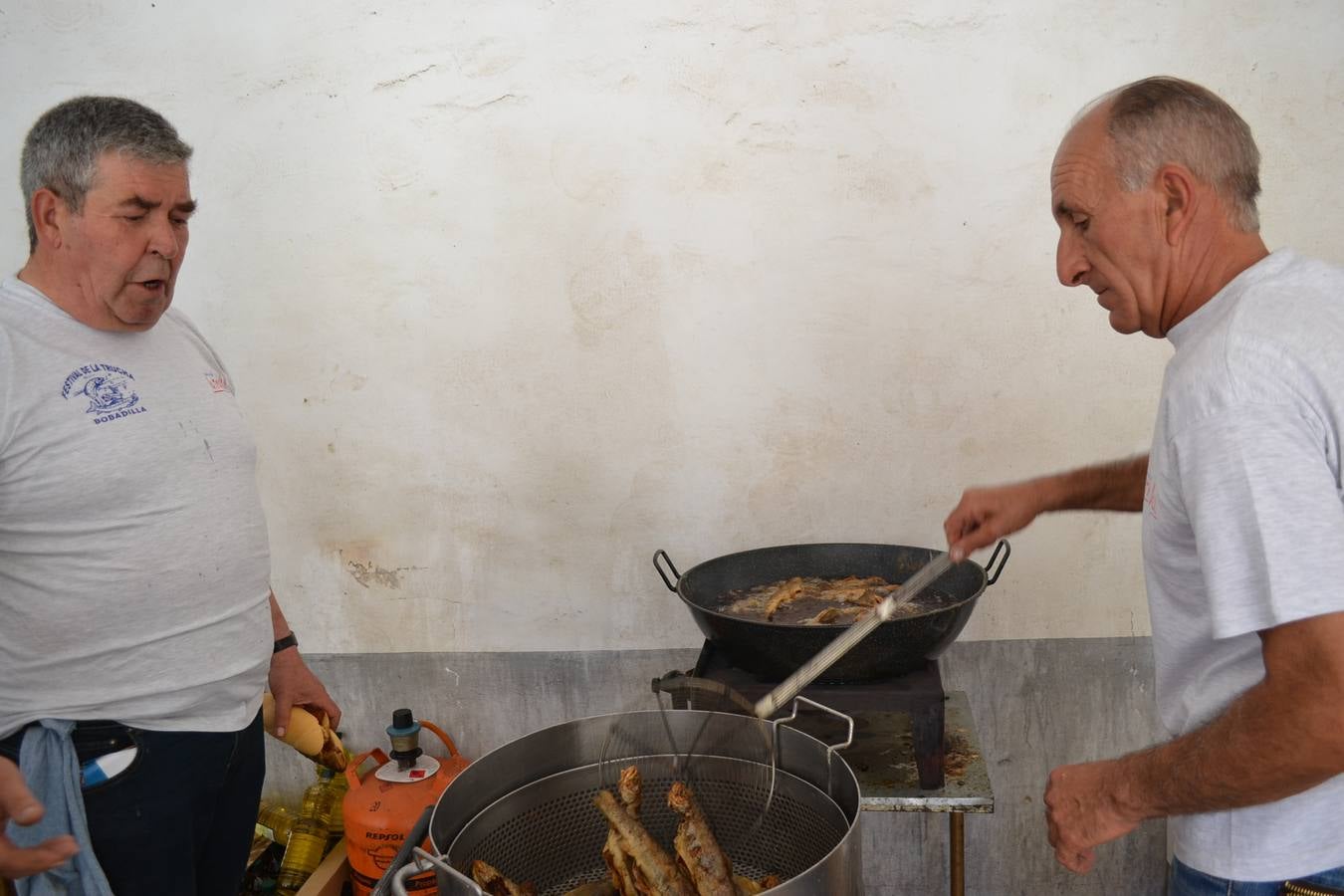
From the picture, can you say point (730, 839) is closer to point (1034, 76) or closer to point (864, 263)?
point (864, 263)

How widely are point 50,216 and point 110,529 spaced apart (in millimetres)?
673

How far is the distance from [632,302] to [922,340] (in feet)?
3.28

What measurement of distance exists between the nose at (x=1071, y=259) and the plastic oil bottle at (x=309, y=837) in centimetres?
322

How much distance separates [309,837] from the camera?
144 inches

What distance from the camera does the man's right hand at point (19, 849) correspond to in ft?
5.72

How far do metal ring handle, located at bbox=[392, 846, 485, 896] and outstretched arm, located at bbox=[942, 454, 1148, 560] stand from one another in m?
1.32

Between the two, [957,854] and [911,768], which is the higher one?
[911,768]

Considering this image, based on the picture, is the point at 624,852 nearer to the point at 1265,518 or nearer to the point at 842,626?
the point at 842,626

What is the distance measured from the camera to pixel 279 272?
358 cm

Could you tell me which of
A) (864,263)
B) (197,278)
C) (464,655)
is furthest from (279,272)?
(864,263)

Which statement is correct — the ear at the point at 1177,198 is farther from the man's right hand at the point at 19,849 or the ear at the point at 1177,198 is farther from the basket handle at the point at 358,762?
the basket handle at the point at 358,762

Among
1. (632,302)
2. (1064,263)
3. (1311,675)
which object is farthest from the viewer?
(632,302)

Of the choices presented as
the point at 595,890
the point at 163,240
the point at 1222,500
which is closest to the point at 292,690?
the point at 595,890

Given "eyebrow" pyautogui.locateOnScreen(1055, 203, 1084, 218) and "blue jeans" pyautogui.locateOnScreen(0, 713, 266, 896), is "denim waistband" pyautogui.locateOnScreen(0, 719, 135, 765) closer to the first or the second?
"blue jeans" pyautogui.locateOnScreen(0, 713, 266, 896)
